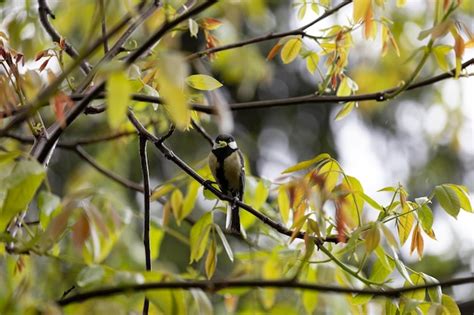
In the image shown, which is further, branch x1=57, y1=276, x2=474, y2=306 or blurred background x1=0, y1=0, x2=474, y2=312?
blurred background x1=0, y1=0, x2=474, y2=312

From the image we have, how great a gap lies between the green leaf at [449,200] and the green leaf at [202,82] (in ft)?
1.89

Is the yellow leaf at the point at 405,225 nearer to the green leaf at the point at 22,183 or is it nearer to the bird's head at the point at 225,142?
the green leaf at the point at 22,183

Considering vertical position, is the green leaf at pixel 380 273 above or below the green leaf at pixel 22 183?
below

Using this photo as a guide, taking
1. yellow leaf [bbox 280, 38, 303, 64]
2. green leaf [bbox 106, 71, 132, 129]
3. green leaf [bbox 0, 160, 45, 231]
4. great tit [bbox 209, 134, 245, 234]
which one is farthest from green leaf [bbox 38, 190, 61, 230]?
great tit [bbox 209, 134, 245, 234]

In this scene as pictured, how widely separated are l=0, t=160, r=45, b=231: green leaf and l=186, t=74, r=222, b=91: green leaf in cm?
53

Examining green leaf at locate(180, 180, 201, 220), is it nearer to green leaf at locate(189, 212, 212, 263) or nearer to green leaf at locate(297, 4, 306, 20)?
green leaf at locate(189, 212, 212, 263)

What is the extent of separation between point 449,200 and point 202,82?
25.4 inches

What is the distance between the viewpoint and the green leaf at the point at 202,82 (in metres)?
1.62

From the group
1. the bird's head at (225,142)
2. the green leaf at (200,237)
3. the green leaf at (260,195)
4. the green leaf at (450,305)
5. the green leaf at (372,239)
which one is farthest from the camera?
the bird's head at (225,142)

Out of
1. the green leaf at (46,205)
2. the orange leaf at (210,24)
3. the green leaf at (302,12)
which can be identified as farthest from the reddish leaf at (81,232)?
the green leaf at (302,12)

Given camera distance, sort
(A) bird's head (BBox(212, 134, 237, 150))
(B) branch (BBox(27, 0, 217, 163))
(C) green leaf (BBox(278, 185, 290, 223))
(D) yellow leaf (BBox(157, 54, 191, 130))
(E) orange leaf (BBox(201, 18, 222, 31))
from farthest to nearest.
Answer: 1. (A) bird's head (BBox(212, 134, 237, 150))
2. (E) orange leaf (BBox(201, 18, 222, 31))
3. (C) green leaf (BBox(278, 185, 290, 223))
4. (B) branch (BBox(27, 0, 217, 163))
5. (D) yellow leaf (BBox(157, 54, 191, 130))

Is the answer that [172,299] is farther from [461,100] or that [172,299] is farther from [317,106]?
[317,106]

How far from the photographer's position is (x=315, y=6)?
80.5 inches

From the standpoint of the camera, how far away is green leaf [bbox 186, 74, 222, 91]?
162cm
